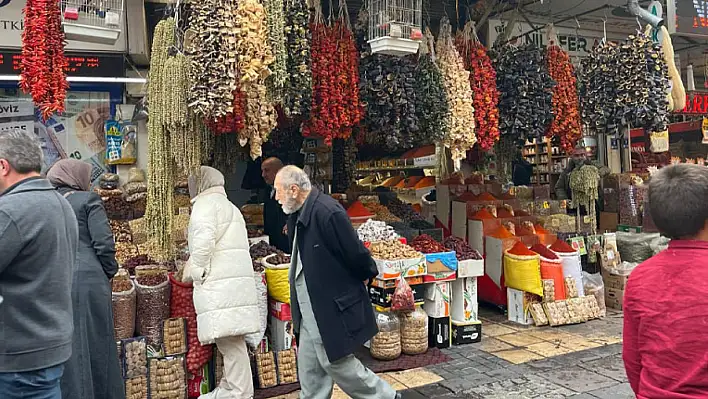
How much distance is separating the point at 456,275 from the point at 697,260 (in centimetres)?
376

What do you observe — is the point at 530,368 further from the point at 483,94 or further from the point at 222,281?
the point at 222,281

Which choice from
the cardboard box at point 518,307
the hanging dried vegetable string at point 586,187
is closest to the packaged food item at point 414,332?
the cardboard box at point 518,307

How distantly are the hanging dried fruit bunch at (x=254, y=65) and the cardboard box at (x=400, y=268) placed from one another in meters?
1.67

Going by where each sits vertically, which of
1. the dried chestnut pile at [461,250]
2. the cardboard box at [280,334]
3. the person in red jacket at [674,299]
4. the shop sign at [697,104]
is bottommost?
the cardboard box at [280,334]

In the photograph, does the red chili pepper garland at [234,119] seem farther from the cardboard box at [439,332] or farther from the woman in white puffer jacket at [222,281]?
the cardboard box at [439,332]

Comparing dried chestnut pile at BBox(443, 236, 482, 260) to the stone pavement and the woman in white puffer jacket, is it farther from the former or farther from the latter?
the woman in white puffer jacket

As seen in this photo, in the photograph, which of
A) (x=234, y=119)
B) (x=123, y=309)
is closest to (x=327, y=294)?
(x=234, y=119)

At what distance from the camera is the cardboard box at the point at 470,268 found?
547cm

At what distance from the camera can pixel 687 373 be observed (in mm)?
1688

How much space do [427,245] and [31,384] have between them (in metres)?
3.84

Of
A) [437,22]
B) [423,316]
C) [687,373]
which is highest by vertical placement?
[437,22]

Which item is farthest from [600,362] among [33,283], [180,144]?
[33,283]

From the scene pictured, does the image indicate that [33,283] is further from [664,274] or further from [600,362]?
[600,362]

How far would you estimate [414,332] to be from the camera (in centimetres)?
504
